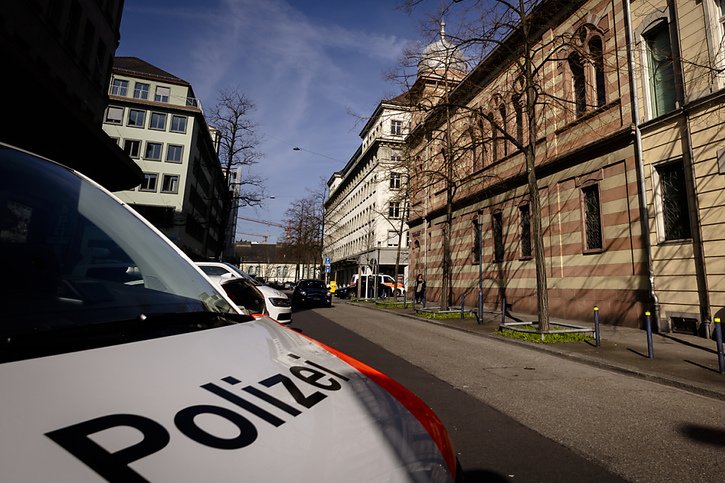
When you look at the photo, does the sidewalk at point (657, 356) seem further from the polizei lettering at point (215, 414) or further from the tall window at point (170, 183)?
the tall window at point (170, 183)

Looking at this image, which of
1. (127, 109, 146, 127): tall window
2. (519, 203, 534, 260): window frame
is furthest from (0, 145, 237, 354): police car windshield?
(127, 109, 146, 127): tall window

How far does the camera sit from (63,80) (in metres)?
17.8

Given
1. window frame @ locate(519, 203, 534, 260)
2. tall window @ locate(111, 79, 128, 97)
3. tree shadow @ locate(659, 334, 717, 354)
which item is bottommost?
tree shadow @ locate(659, 334, 717, 354)

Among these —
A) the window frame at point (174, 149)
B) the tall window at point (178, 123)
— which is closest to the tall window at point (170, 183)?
the window frame at point (174, 149)

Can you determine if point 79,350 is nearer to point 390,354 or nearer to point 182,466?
point 182,466

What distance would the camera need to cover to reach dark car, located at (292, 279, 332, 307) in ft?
71.6

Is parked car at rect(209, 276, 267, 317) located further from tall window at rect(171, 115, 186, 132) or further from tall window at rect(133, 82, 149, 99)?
tall window at rect(133, 82, 149, 99)

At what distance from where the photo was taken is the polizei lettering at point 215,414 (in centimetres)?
70

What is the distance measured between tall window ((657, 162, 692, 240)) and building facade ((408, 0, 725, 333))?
0.10 feet

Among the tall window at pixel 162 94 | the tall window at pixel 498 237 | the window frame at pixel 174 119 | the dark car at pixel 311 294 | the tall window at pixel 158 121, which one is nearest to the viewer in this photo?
the tall window at pixel 498 237

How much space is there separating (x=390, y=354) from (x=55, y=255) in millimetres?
6949

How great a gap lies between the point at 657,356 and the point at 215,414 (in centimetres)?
989

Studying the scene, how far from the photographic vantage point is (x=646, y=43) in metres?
12.8

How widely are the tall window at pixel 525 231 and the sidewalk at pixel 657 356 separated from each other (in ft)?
20.2
